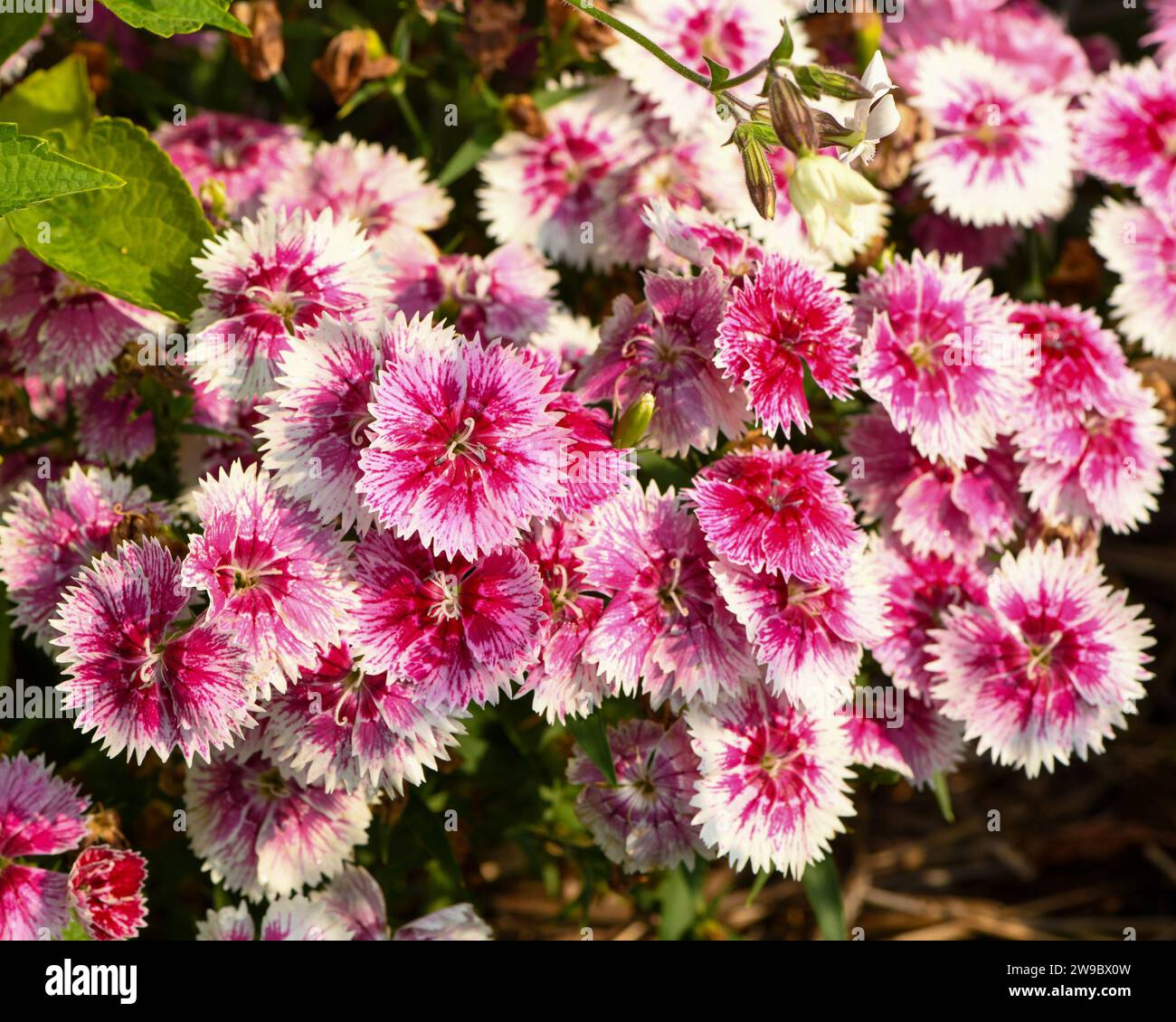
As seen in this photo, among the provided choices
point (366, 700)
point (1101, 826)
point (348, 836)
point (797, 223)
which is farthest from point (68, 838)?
point (1101, 826)

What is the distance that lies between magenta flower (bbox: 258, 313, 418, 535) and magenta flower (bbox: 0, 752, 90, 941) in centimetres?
62

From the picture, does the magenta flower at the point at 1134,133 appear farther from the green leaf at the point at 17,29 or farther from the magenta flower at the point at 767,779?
the green leaf at the point at 17,29

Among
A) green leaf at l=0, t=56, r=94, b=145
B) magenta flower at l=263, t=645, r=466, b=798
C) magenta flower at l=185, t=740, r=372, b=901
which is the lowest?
magenta flower at l=185, t=740, r=372, b=901

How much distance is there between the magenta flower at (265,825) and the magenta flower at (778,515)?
697 mm

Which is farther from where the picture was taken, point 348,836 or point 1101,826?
point 1101,826

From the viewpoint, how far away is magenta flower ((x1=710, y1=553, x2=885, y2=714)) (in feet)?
5.55

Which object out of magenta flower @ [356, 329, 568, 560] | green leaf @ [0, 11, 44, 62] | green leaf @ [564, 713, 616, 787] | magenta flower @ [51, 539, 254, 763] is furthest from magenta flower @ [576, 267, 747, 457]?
green leaf @ [0, 11, 44, 62]

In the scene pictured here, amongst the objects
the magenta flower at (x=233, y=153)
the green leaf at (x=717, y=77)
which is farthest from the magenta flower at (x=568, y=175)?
the green leaf at (x=717, y=77)

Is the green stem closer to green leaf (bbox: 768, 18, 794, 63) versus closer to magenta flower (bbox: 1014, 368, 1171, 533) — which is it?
green leaf (bbox: 768, 18, 794, 63)

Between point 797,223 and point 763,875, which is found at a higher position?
point 797,223

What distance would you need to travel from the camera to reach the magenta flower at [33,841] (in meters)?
1.73

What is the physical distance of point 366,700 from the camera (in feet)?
5.47

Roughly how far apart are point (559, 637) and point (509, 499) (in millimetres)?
229
